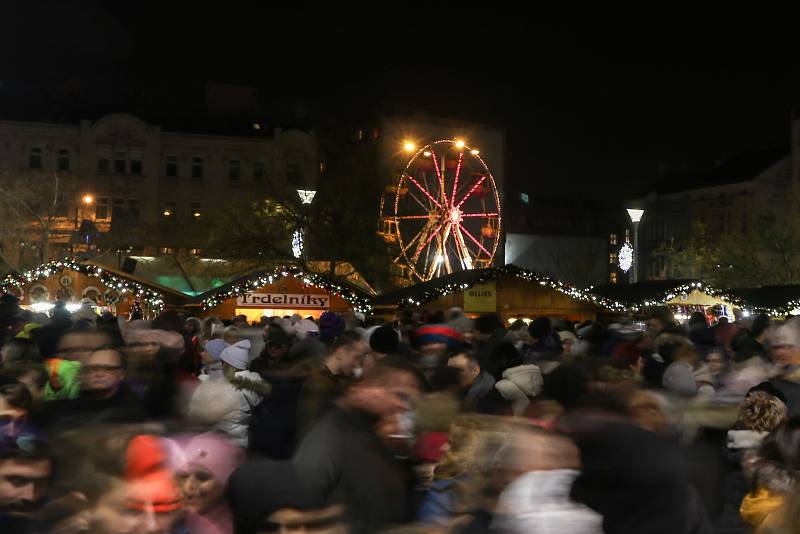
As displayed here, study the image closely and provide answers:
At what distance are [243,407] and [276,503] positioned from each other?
3.40 m

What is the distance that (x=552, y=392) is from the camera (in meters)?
6.55

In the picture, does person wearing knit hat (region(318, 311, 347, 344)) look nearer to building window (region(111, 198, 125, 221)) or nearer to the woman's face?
the woman's face

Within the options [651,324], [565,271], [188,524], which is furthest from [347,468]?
[565,271]

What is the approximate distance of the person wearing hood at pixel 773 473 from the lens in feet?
17.5

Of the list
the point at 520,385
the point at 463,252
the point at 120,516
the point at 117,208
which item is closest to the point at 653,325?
the point at 520,385

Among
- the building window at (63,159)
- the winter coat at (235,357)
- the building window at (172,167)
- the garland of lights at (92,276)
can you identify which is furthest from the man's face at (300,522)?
the building window at (172,167)

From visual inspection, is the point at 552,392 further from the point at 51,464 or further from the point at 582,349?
the point at 582,349

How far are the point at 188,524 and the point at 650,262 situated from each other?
8298 centimetres

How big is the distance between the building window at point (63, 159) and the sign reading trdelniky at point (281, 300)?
36.7 metres

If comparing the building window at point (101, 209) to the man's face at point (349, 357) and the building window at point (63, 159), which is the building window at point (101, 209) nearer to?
the building window at point (63, 159)

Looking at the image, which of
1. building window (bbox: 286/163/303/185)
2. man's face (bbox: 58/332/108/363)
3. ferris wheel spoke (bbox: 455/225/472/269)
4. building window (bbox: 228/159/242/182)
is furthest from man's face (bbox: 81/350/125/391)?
building window (bbox: 228/159/242/182)

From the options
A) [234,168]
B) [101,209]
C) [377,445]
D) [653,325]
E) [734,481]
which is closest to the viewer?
[377,445]

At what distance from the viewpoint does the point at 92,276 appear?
28531 mm

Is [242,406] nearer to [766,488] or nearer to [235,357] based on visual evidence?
[235,357]
